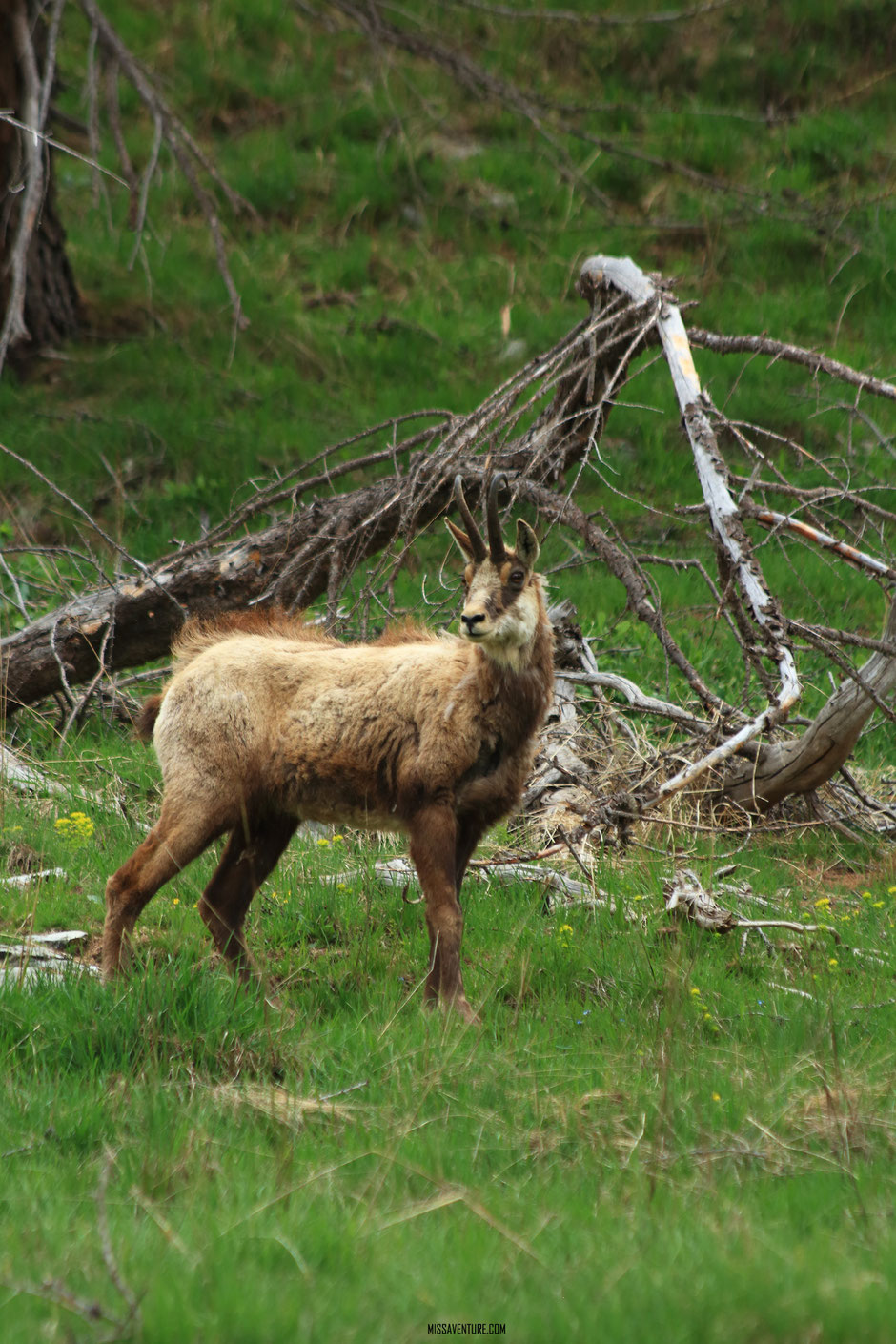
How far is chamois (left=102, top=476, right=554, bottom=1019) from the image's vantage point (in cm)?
549

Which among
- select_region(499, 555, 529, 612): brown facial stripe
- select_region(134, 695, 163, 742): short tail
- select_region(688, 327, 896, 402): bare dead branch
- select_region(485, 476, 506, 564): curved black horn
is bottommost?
select_region(134, 695, 163, 742): short tail

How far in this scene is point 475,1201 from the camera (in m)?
3.42

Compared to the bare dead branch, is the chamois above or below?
below

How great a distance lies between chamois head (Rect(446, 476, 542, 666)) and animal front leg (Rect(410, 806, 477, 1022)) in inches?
28.4

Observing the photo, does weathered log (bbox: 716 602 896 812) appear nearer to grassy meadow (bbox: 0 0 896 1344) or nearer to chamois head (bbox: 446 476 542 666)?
grassy meadow (bbox: 0 0 896 1344)

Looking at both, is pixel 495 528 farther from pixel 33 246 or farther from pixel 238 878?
pixel 33 246

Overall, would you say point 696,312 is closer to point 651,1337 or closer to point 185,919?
point 185,919

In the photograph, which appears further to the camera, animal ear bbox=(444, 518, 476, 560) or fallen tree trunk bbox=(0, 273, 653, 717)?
fallen tree trunk bbox=(0, 273, 653, 717)

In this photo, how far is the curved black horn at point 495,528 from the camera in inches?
208

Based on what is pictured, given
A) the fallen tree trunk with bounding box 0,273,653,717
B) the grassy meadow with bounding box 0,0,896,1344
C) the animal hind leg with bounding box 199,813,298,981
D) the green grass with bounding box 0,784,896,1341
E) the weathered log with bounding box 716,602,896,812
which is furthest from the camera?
the weathered log with bounding box 716,602,896,812

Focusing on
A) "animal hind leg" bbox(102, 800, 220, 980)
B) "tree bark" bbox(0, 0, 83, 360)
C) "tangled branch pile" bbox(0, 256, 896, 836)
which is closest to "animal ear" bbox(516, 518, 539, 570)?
"tangled branch pile" bbox(0, 256, 896, 836)

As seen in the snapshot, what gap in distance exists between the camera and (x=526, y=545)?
559cm

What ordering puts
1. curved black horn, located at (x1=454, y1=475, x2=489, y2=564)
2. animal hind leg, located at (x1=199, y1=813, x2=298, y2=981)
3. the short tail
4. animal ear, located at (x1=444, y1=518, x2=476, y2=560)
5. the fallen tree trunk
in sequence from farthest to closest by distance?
the fallen tree trunk → the short tail → animal hind leg, located at (x1=199, y1=813, x2=298, y2=981) → animal ear, located at (x1=444, y1=518, x2=476, y2=560) → curved black horn, located at (x1=454, y1=475, x2=489, y2=564)

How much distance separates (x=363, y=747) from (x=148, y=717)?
1058mm
